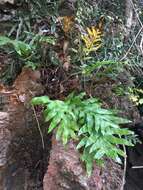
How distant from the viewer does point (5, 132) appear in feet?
6.86

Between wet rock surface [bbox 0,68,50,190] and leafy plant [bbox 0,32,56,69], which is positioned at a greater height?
leafy plant [bbox 0,32,56,69]

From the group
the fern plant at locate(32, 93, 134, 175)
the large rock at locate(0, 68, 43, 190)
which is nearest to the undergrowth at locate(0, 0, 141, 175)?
the fern plant at locate(32, 93, 134, 175)

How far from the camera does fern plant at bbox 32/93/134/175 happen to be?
183cm

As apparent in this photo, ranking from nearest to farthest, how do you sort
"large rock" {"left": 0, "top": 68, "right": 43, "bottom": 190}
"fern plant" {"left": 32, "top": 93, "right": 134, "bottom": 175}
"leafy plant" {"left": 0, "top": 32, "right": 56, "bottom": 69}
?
"fern plant" {"left": 32, "top": 93, "right": 134, "bottom": 175} < "large rock" {"left": 0, "top": 68, "right": 43, "bottom": 190} < "leafy plant" {"left": 0, "top": 32, "right": 56, "bottom": 69}

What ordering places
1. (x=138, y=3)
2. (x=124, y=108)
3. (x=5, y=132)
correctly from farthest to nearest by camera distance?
(x=138, y=3) < (x=124, y=108) < (x=5, y=132)

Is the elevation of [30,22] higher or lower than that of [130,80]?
higher

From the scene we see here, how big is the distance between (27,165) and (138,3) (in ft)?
7.64

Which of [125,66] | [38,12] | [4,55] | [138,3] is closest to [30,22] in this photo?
[38,12]

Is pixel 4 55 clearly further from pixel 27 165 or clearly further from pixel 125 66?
pixel 125 66

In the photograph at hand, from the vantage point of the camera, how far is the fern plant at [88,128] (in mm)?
1827

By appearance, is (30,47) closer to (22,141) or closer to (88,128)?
(22,141)

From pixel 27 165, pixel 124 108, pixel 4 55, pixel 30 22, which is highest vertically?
pixel 30 22

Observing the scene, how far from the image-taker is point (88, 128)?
188 cm

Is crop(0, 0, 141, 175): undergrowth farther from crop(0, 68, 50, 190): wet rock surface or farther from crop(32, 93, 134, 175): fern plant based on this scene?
crop(0, 68, 50, 190): wet rock surface
